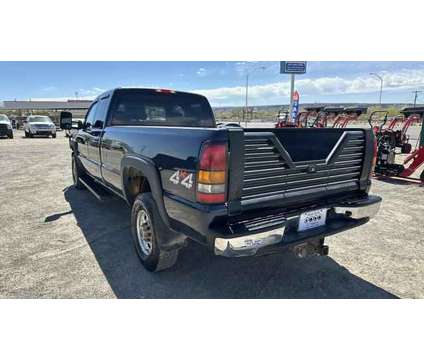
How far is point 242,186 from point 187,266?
54.9 inches

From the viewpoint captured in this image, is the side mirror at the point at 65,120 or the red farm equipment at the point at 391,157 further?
the red farm equipment at the point at 391,157

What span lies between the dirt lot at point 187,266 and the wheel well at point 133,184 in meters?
0.70

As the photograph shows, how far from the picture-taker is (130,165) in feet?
10.6

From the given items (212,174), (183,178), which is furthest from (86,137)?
(212,174)

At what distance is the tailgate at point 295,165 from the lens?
7.85ft

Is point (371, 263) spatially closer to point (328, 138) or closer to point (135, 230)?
point (328, 138)

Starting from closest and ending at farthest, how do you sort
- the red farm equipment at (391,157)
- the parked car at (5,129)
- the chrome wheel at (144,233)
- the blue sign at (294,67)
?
the chrome wheel at (144,233) → the red farm equipment at (391,157) → the parked car at (5,129) → the blue sign at (294,67)

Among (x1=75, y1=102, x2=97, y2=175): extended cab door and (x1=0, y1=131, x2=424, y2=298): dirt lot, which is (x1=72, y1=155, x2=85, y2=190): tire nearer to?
(x1=75, y1=102, x2=97, y2=175): extended cab door

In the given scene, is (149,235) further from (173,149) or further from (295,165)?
(295,165)

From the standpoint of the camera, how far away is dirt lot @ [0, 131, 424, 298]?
9.55 ft

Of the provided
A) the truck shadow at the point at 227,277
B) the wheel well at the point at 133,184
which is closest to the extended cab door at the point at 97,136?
the wheel well at the point at 133,184

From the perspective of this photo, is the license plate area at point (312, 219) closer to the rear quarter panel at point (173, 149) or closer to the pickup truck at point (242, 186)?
the pickup truck at point (242, 186)

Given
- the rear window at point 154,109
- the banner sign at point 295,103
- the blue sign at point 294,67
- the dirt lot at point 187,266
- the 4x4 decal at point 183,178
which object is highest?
the blue sign at point 294,67

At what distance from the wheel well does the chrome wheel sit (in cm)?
32
